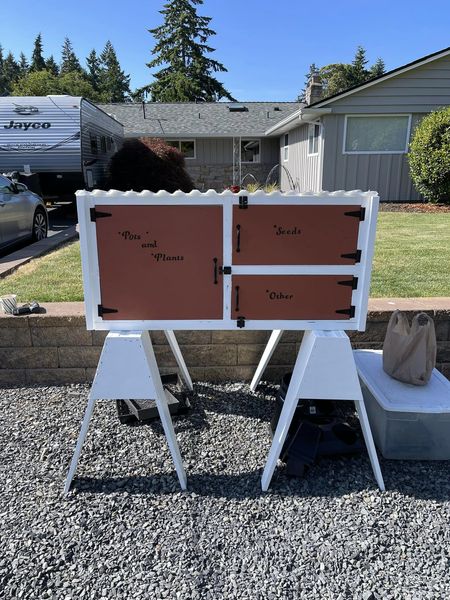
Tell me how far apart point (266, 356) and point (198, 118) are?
19433 millimetres

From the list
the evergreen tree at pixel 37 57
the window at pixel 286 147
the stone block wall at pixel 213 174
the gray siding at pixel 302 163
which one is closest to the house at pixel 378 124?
the gray siding at pixel 302 163

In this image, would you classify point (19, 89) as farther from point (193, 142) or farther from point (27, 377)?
point (27, 377)

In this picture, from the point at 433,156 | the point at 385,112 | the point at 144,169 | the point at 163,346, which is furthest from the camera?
the point at 385,112

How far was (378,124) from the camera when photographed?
12.9 meters

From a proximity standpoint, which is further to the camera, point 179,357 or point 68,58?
point 68,58

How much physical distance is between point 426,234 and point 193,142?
14553mm

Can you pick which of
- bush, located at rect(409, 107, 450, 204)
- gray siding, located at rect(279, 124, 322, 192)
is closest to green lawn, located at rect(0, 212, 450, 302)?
bush, located at rect(409, 107, 450, 204)

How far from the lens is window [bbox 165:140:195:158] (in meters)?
20.0

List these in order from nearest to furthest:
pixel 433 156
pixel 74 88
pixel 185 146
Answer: pixel 433 156, pixel 185 146, pixel 74 88

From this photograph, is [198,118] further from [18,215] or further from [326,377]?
[326,377]

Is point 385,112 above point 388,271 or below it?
above

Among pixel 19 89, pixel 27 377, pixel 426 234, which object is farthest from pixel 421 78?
pixel 19 89

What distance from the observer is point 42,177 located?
38.5ft

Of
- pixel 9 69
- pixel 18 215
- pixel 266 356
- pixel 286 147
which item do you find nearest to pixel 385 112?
pixel 286 147
